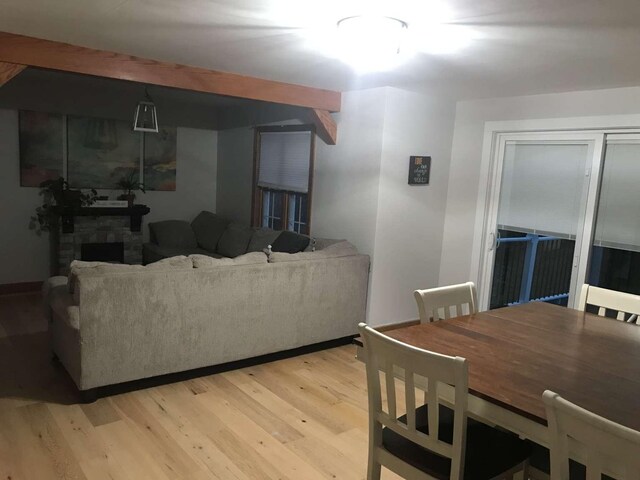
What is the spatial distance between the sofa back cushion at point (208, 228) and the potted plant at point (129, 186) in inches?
32.1

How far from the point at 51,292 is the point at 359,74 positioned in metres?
2.68

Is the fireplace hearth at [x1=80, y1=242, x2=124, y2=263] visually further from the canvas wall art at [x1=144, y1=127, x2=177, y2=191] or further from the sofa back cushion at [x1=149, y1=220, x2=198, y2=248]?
the canvas wall art at [x1=144, y1=127, x2=177, y2=191]

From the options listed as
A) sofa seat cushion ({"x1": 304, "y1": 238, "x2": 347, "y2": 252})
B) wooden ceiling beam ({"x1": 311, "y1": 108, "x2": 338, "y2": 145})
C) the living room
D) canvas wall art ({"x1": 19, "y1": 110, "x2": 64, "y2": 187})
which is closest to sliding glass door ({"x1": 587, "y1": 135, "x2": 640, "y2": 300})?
the living room

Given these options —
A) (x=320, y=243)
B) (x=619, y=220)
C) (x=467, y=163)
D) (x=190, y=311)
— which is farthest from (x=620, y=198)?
(x=190, y=311)

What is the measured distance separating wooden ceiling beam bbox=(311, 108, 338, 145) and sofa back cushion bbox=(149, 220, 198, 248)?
2.48m

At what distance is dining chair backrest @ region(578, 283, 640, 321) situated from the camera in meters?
2.68

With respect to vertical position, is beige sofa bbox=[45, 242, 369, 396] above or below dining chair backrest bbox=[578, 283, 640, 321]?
below

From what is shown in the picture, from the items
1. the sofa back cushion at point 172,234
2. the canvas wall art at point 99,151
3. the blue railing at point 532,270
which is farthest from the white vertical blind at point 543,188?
the canvas wall art at point 99,151

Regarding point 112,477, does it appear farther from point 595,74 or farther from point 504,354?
point 595,74

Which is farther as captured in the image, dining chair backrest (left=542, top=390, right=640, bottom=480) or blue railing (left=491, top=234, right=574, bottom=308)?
blue railing (left=491, top=234, right=574, bottom=308)

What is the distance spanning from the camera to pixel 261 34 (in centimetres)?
274

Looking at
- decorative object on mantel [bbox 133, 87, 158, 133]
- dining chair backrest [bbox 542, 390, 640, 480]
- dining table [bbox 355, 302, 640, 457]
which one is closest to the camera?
dining chair backrest [bbox 542, 390, 640, 480]

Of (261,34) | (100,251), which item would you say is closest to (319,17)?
(261,34)

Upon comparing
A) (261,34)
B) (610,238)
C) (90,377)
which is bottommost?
(90,377)
